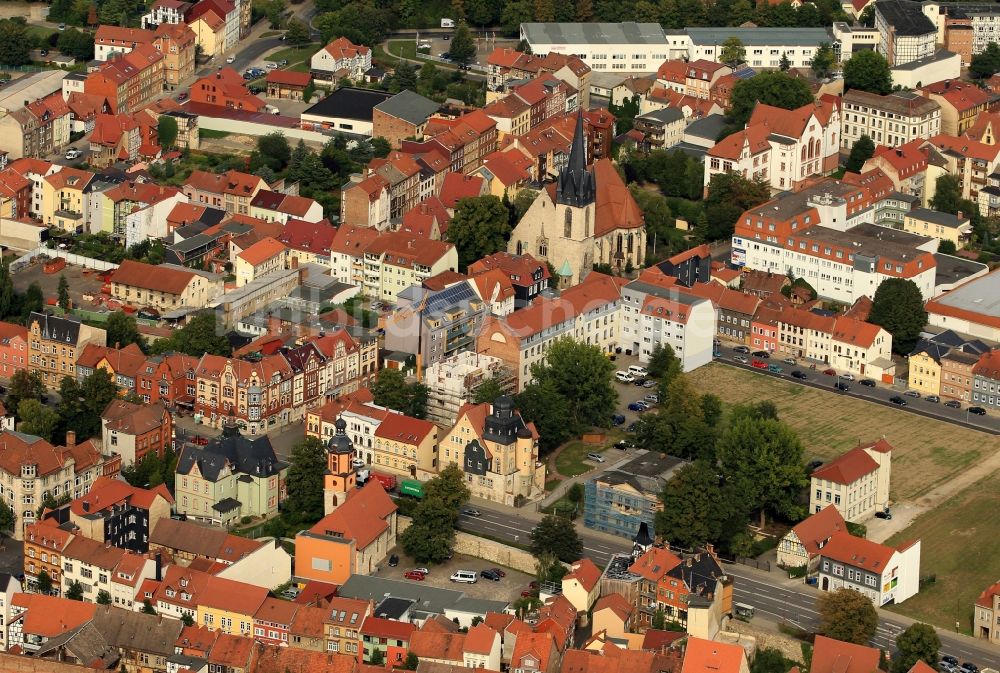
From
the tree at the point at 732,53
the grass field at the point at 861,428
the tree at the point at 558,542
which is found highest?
the tree at the point at 732,53

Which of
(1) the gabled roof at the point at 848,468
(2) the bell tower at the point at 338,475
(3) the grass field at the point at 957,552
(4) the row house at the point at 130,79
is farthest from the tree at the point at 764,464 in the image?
(4) the row house at the point at 130,79

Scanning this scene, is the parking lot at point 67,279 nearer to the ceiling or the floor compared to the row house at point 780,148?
nearer to the floor

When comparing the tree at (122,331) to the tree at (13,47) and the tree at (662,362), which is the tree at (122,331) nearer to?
the tree at (662,362)

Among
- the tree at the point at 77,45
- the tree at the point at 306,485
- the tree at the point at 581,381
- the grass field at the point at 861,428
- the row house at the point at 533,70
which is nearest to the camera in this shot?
the tree at the point at 306,485

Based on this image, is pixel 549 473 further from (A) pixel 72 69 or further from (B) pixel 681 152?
(A) pixel 72 69

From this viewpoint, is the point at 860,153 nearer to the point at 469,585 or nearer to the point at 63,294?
the point at 63,294

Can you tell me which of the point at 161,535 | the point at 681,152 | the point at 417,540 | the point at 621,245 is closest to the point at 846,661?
the point at 417,540

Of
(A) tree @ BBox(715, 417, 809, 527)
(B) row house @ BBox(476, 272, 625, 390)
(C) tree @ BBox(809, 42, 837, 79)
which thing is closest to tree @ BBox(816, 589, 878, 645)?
(A) tree @ BBox(715, 417, 809, 527)
